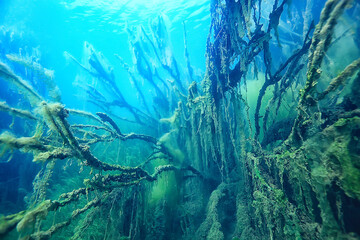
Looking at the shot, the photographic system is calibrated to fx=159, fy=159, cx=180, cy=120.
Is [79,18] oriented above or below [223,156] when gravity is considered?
above

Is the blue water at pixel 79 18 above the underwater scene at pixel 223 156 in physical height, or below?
above

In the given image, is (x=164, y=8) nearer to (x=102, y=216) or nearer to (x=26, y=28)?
(x=26, y=28)

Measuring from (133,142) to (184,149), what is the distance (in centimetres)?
345

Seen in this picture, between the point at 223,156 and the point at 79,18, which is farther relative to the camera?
the point at 79,18

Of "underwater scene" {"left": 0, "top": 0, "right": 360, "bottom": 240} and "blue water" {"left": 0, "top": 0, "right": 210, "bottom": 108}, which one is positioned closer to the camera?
"underwater scene" {"left": 0, "top": 0, "right": 360, "bottom": 240}

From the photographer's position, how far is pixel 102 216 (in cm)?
187

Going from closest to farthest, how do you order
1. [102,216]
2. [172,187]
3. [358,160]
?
[358,160], [102,216], [172,187]

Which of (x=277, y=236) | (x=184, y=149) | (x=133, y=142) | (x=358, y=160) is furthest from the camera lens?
(x=133, y=142)

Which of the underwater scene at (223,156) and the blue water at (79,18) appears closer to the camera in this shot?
the underwater scene at (223,156)

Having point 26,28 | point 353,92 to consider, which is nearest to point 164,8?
point 26,28

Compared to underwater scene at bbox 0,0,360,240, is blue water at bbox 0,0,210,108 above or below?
above

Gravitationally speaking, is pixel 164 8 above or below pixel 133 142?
above

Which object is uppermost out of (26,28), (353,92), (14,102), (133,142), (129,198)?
(26,28)

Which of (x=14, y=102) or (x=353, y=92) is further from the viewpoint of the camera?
(x=14, y=102)
